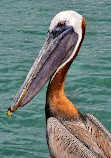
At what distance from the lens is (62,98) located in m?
5.05

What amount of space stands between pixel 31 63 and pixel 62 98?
3.85 m

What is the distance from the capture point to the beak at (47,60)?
16.5 ft

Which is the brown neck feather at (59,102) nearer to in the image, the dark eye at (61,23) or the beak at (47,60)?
the beak at (47,60)

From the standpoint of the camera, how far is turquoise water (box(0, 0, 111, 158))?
6387 mm

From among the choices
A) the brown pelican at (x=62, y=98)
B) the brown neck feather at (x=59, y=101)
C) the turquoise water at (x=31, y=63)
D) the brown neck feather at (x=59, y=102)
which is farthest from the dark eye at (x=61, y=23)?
the turquoise water at (x=31, y=63)

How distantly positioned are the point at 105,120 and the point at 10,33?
14.2 feet

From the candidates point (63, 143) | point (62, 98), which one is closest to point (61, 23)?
point (62, 98)

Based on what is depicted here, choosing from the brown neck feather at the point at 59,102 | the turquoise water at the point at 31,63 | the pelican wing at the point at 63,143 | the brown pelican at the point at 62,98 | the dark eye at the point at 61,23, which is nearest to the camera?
the pelican wing at the point at 63,143

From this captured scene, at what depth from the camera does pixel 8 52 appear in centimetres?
930

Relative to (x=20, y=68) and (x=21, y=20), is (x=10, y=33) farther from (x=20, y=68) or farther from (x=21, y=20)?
(x=20, y=68)

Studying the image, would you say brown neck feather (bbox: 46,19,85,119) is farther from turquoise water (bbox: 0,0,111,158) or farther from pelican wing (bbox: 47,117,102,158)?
turquoise water (bbox: 0,0,111,158)

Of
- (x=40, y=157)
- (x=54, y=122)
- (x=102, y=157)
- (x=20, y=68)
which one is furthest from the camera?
(x=20, y=68)

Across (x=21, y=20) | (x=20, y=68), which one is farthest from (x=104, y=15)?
(x=20, y=68)

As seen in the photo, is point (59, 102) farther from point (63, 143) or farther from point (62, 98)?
point (63, 143)
